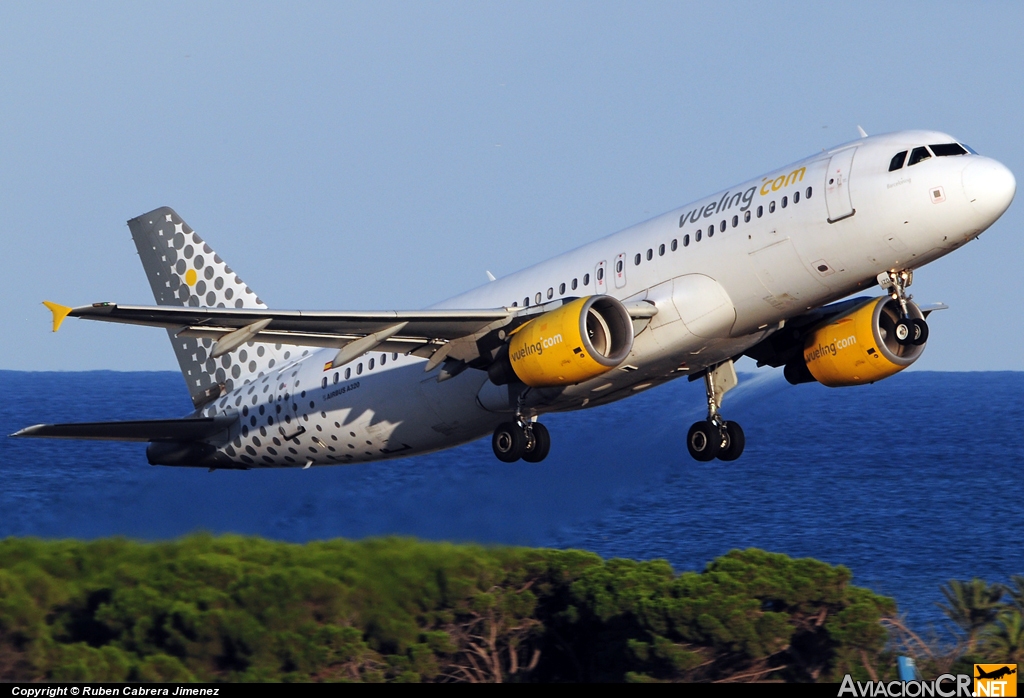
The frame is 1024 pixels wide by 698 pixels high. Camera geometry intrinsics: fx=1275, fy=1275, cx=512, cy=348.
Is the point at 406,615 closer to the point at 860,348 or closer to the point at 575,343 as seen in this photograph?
the point at 860,348

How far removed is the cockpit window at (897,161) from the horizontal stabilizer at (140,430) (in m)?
19.5

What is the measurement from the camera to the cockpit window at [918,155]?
24.9 m

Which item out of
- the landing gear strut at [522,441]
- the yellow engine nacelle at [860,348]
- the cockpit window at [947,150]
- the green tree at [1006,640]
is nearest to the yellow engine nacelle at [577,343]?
the landing gear strut at [522,441]

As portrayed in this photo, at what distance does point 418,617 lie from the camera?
50.3 metres

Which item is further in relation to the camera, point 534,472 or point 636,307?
point 534,472

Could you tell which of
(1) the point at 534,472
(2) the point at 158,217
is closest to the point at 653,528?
(1) the point at 534,472

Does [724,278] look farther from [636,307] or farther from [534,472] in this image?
[534,472]

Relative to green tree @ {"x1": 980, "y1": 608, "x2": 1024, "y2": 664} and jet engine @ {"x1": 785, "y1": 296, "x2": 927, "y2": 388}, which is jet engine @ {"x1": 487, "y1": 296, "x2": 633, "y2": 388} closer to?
jet engine @ {"x1": 785, "y1": 296, "x2": 927, "y2": 388}

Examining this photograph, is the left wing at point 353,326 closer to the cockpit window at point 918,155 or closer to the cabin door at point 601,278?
the cabin door at point 601,278

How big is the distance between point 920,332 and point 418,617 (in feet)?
92.7

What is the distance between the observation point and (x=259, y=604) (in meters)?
47.6

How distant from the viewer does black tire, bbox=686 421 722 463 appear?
32.0 m

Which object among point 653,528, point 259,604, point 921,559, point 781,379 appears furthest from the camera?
point 653,528

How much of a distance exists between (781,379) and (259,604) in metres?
23.0
